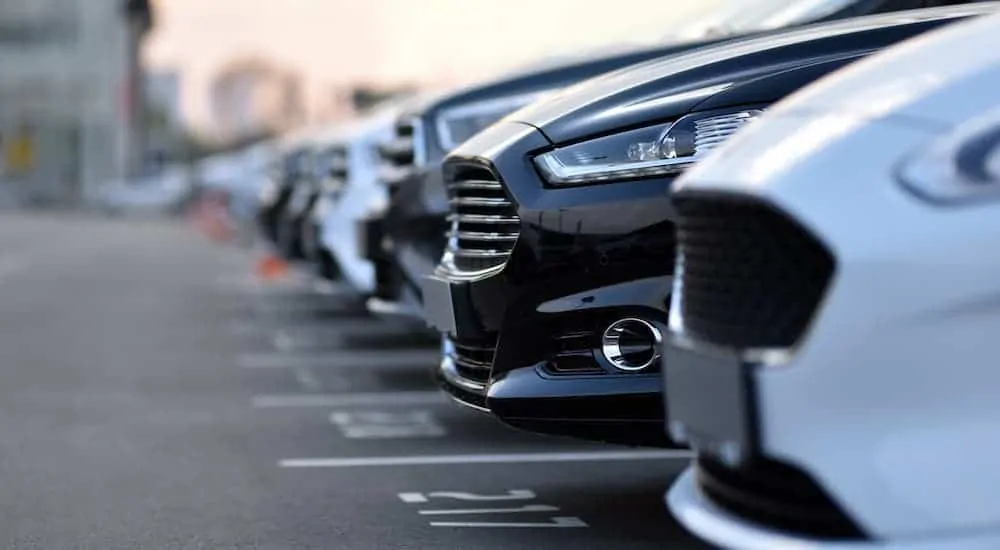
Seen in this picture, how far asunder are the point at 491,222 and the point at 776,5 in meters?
3.02

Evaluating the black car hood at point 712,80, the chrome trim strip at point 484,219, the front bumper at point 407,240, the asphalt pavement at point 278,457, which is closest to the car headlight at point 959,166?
the black car hood at point 712,80

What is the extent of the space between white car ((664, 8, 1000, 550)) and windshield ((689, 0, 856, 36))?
374 centimetres

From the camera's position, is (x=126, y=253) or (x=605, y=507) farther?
(x=126, y=253)

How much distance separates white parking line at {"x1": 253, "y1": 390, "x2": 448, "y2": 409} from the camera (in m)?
8.67

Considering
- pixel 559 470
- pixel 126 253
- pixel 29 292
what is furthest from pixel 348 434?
pixel 126 253

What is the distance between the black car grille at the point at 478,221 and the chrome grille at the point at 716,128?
573mm

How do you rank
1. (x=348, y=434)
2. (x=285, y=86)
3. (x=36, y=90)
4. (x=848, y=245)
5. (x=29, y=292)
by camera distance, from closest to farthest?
(x=848, y=245), (x=348, y=434), (x=29, y=292), (x=36, y=90), (x=285, y=86)

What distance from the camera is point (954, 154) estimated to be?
3387mm

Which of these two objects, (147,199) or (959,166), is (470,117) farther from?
(147,199)

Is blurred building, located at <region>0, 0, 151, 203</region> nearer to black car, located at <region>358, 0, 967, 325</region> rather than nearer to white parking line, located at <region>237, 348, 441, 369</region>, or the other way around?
white parking line, located at <region>237, 348, 441, 369</region>

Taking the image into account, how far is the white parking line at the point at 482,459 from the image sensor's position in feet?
22.3

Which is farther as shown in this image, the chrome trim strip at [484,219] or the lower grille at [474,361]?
the lower grille at [474,361]

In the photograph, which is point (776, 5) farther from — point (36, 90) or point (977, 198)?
point (36, 90)

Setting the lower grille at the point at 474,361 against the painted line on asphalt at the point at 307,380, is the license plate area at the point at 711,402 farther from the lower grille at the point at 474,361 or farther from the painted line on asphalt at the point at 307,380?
the painted line on asphalt at the point at 307,380
